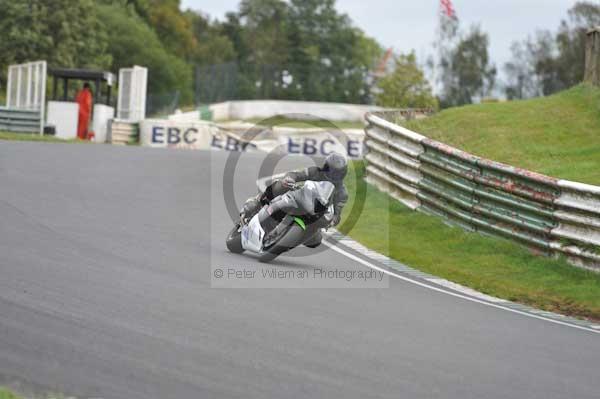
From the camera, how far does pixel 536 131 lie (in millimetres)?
20391

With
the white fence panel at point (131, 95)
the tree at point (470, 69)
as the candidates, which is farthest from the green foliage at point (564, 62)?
the white fence panel at point (131, 95)

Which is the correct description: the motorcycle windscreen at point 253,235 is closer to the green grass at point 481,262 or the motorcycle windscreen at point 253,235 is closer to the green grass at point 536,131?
the green grass at point 481,262

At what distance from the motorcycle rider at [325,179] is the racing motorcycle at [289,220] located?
0.15ft

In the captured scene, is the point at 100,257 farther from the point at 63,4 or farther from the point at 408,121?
the point at 63,4

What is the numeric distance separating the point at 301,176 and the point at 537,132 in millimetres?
10153

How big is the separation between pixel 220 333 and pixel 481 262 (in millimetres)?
6309

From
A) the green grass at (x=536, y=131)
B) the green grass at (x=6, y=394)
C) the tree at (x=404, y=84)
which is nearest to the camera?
the green grass at (x=6, y=394)

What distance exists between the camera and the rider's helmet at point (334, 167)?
36.1 ft

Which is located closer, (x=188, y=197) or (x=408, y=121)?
(x=188, y=197)

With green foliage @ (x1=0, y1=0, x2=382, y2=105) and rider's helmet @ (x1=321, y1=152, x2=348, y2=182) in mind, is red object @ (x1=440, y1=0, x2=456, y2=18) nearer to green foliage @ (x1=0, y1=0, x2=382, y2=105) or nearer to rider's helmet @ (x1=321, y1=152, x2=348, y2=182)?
green foliage @ (x1=0, y1=0, x2=382, y2=105)

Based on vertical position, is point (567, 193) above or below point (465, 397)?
above

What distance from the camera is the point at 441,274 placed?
12.2m

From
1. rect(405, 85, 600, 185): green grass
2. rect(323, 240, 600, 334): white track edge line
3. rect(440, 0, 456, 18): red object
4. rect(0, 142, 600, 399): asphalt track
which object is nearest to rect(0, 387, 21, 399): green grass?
rect(0, 142, 600, 399): asphalt track

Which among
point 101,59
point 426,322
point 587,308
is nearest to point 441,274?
point 587,308
